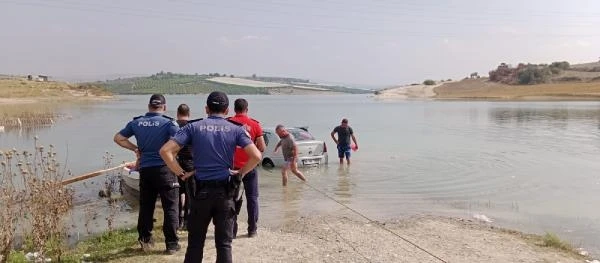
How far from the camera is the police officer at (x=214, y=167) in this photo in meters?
5.55

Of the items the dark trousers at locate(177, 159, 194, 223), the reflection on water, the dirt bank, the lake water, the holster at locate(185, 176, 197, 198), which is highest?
the holster at locate(185, 176, 197, 198)

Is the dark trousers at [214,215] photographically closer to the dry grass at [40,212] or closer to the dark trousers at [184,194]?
the dark trousers at [184,194]

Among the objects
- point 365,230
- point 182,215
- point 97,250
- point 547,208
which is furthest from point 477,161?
point 97,250

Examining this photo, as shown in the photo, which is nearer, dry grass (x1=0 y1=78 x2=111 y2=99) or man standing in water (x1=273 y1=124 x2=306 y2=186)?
man standing in water (x1=273 y1=124 x2=306 y2=186)

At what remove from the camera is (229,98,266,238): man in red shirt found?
7.98m

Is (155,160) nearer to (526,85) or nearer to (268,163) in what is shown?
(268,163)

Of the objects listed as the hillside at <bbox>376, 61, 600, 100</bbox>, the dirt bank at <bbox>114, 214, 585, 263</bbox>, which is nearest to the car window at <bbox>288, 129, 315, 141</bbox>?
the dirt bank at <bbox>114, 214, 585, 263</bbox>

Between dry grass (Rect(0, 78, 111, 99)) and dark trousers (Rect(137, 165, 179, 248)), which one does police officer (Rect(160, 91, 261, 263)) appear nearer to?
dark trousers (Rect(137, 165, 179, 248))

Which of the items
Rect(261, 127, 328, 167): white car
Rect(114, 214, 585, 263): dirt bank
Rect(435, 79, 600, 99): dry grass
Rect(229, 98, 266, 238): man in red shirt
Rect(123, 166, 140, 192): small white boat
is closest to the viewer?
Rect(114, 214, 585, 263): dirt bank

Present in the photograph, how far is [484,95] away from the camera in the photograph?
114 meters

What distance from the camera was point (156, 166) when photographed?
23.8 feet

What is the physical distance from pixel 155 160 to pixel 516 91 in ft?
372

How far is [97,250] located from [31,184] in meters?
1.28

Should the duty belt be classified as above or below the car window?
above
